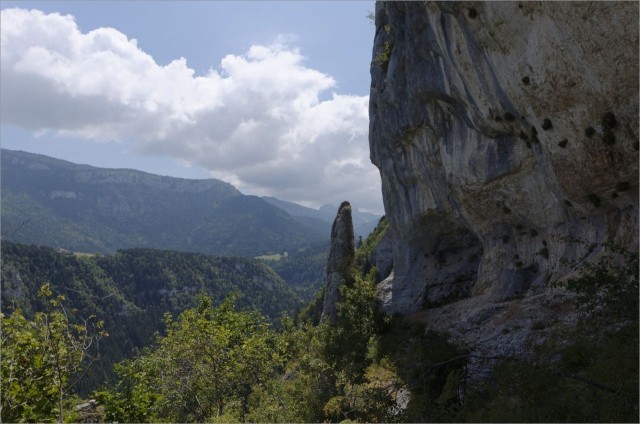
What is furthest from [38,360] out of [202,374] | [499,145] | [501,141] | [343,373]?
[499,145]

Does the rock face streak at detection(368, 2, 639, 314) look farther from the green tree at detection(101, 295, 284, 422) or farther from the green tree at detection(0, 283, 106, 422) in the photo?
the green tree at detection(101, 295, 284, 422)

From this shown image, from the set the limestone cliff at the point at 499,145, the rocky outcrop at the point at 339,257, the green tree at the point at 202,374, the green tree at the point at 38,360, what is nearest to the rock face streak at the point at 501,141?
the limestone cliff at the point at 499,145

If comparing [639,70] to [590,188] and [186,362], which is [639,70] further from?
[186,362]

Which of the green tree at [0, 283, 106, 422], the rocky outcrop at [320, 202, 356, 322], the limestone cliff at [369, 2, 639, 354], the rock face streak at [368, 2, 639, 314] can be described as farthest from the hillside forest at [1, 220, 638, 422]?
the rocky outcrop at [320, 202, 356, 322]

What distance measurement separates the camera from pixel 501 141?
106 ft

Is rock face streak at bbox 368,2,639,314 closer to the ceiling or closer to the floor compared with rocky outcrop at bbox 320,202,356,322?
closer to the ceiling

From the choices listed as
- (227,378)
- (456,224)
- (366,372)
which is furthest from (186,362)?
(456,224)

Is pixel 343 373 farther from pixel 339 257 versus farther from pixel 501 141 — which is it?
pixel 339 257

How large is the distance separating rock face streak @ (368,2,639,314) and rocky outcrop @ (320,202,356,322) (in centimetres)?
613

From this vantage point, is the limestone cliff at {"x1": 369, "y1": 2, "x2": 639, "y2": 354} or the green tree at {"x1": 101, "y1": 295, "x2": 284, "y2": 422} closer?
the limestone cliff at {"x1": 369, "y1": 2, "x2": 639, "y2": 354}

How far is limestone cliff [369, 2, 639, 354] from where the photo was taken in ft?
70.2

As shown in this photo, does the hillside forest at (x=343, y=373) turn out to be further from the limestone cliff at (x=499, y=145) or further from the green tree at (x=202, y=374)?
the limestone cliff at (x=499, y=145)

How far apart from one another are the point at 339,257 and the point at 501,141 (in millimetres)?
27499

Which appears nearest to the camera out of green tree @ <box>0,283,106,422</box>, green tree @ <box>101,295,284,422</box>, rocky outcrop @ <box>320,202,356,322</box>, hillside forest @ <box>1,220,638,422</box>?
green tree @ <box>0,283,106,422</box>
